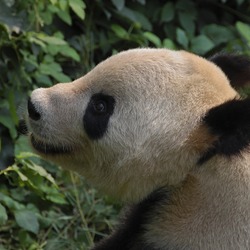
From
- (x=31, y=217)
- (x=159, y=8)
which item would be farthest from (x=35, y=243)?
(x=159, y=8)

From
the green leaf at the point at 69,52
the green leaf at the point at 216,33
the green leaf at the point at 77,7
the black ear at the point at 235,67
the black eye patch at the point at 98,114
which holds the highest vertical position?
the black ear at the point at 235,67

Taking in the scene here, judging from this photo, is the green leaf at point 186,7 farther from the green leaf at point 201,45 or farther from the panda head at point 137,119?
the panda head at point 137,119

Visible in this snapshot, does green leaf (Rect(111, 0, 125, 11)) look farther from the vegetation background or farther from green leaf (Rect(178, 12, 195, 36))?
green leaf (Rect(178, 12, 195, 36))

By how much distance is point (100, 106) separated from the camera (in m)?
A: 3.54

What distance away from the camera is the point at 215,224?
11.2 feet

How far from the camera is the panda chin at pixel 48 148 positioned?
3623 millimetres

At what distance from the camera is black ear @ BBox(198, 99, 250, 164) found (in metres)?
3.25

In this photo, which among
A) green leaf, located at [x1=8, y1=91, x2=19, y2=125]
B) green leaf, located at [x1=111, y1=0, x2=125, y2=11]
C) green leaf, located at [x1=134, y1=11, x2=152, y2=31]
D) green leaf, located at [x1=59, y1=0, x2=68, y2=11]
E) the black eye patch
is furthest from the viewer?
green leaf, located at [x1=134, y1=11, x2=152, y2=31]

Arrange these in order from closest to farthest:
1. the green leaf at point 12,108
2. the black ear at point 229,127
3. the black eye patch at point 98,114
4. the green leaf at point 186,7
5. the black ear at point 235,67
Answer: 1. the black ear at point 229,127
2. the black eye patch at point 98,114
3. the black ear at point 235,67
4. the green leaf at point 12,108
5. the green leaf at point 186,7

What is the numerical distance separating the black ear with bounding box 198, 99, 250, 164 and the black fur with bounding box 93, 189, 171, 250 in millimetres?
280

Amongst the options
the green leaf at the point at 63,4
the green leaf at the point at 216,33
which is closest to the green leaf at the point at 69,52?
the green leaf at the point at 63,4

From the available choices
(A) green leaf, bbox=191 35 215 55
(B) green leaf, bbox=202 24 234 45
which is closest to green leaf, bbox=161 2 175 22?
(B) green leaf, bbox=202 24 234 45

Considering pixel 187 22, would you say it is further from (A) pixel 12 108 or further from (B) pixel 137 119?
(B) pixel 137 119

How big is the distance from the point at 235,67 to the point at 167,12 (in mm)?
2898
